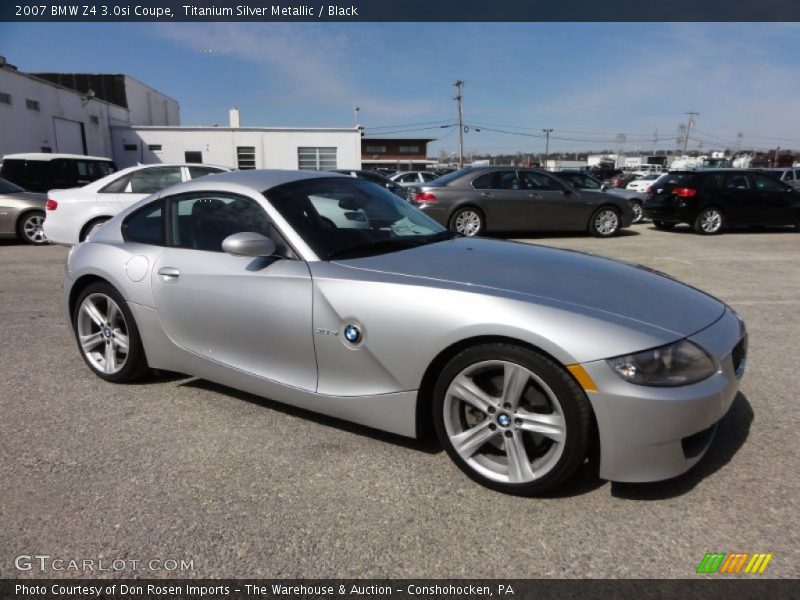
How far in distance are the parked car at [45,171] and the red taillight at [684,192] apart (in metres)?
14.5

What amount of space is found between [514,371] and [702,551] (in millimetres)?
971

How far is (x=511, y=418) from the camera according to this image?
2465 millimetres

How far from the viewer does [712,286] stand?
700 cm

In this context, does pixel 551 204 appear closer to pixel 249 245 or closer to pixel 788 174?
pixel 249 245

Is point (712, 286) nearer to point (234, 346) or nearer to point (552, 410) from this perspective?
point (552, 410)

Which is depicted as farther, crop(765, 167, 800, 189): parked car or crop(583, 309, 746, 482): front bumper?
crop(765, 167, 800, 189): parked car

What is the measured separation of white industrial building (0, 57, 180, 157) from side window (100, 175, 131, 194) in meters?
20.0

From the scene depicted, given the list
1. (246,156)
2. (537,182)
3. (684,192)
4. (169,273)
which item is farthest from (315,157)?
(169,273)

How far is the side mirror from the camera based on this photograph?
114 inches

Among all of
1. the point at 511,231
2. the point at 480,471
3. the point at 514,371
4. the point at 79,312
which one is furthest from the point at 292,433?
the point at 511,231

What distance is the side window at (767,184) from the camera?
1321cm

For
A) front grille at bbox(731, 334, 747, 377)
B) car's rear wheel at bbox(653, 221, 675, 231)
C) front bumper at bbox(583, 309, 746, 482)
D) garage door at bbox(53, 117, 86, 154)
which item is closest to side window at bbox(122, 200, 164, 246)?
front bumper at bbox(583, 309, 746, 482)

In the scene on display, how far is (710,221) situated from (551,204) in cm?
413

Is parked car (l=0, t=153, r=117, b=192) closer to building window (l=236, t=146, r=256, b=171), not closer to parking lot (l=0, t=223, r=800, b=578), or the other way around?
parking lot (l=0, t=223, r=800, b=578)
